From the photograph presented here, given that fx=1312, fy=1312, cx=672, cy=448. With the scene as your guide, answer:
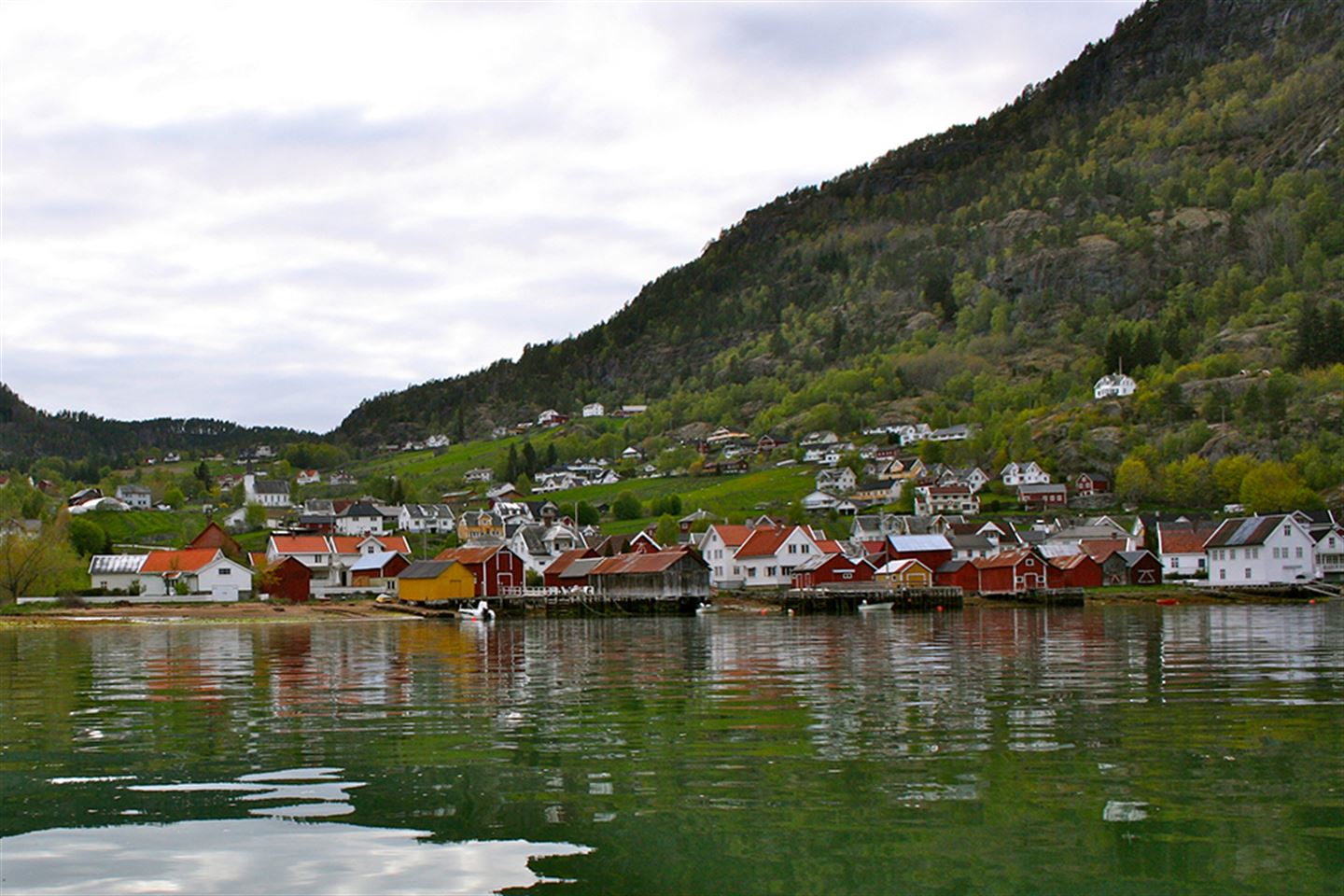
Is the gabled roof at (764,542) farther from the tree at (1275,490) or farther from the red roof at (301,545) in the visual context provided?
the tree at (1275,490)

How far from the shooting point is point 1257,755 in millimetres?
16391

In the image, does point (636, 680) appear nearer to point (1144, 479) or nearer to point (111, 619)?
point (111, 619)

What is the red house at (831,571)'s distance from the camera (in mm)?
108625

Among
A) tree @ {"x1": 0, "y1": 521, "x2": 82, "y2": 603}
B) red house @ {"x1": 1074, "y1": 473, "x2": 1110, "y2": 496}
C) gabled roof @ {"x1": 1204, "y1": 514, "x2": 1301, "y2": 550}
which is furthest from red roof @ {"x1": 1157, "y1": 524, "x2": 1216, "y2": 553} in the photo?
tree @ {"x1": 0, "y1": 521, "x2": 82, "y2": 603}

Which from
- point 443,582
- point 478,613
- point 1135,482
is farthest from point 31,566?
point 1135,482

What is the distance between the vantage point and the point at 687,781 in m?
15.0

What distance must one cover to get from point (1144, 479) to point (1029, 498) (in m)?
13.9

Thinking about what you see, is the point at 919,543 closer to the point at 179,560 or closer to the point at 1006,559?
the point at 1006,559

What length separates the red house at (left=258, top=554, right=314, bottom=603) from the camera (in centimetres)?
10106

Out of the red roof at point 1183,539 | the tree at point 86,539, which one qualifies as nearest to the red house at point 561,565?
the tree at point 86,539

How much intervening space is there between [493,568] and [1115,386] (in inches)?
4930

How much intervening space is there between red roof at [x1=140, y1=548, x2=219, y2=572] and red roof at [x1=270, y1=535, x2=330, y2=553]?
18.2 metres

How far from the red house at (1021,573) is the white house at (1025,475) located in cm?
5975

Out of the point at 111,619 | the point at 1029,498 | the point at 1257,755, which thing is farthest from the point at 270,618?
the point at 1029,498
